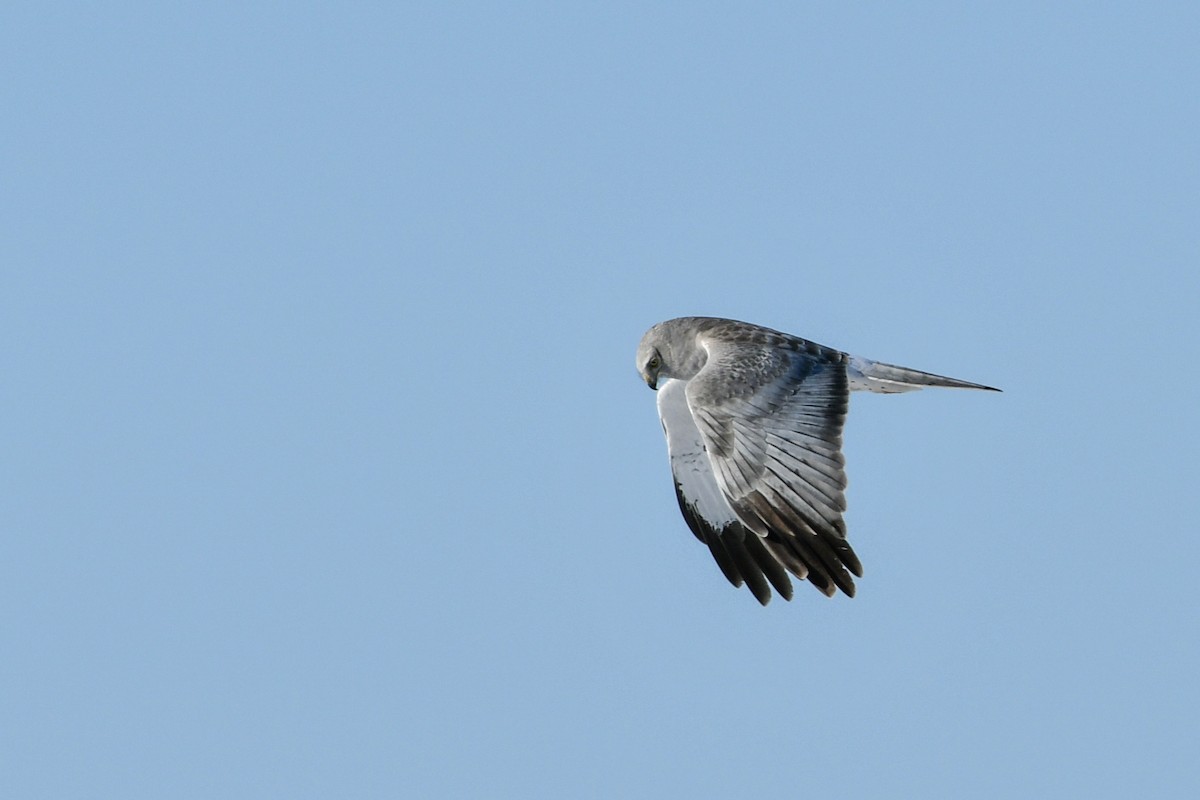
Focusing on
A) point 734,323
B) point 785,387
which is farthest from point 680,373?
point 785,387

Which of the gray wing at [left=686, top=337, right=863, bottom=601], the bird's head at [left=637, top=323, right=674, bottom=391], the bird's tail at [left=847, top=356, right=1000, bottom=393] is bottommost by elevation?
the gray wing at [left=686, top=337, right=863, bottom=601]

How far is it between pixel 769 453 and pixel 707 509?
1347 mm

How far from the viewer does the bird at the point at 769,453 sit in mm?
15875

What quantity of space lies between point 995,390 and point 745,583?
7.92 feet

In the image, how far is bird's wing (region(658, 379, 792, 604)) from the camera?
16484 millimetres

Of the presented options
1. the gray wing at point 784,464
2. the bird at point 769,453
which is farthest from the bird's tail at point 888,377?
the gray wing at point 784,464

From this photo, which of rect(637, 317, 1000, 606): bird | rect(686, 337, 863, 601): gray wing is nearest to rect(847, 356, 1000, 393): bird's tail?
rect(637, 317, 1000, 606): bird

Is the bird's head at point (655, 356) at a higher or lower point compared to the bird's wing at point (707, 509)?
higher

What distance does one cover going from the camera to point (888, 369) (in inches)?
690

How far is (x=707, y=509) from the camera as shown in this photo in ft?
56.3

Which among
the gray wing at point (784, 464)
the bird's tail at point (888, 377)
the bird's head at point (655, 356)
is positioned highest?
the bird's head at point (655, 356)

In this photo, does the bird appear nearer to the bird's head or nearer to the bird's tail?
the bird's tail

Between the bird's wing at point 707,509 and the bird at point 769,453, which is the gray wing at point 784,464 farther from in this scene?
the bird's wing at point 707,509

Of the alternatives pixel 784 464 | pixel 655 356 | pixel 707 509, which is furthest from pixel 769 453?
pixel 655 356
